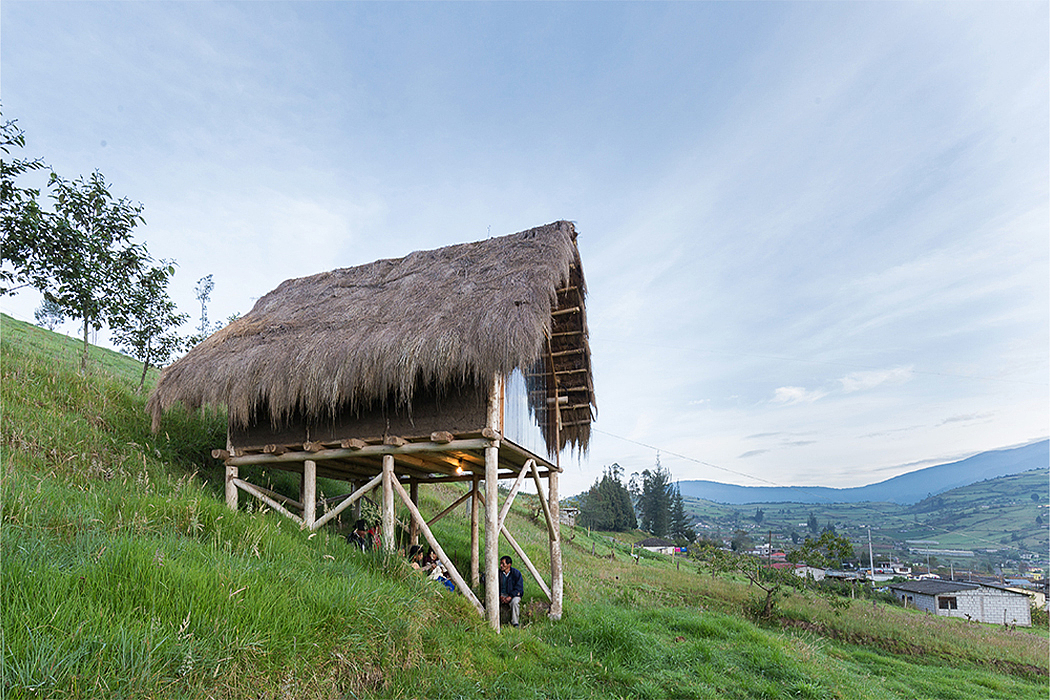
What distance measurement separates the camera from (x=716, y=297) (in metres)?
22.3

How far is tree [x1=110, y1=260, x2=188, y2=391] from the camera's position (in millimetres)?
12031

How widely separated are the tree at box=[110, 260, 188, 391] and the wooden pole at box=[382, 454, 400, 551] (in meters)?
6.24

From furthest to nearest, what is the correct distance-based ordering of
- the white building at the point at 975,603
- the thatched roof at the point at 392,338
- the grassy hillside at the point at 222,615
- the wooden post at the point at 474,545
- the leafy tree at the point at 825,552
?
the white building at the point at 975,603 → the leafy tree at the point at 825,552 → the wooden post at the point at 474,545 → the thatched roof at the point at 392,338 → the grassy hillside at the point at 222,615

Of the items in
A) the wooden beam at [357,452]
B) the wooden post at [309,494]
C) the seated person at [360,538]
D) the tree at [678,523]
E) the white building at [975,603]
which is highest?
the wooden beam at [357,452]

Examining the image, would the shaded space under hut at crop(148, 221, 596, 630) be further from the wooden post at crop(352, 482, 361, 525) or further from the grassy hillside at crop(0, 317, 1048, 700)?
the grassy hillside at crop(0, 317, 1048, 700)

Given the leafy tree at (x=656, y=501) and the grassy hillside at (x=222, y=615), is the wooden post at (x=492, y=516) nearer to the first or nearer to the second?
the grassy hillside at (x=222, y=615)

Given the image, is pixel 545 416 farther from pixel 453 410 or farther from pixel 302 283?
pixel 302 283

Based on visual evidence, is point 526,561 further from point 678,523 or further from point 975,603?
point 678,523

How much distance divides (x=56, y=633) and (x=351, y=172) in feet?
48.5

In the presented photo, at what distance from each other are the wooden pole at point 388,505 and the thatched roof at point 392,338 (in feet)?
3.08

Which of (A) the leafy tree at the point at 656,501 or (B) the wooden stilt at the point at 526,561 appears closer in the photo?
(B) the wooden stilt at the point at 526,561

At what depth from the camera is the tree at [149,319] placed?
1203cm

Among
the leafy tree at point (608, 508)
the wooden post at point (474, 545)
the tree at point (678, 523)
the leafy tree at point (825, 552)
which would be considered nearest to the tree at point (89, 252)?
the wooden post at point (474, 545)

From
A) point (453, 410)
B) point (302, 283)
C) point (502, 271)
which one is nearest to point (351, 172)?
point (302, 283)
